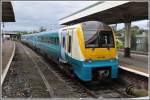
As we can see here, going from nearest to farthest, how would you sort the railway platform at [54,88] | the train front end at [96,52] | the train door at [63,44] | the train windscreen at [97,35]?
the railway platform at [54,88] < the train front end at [96,52] < the train windscreen at [97,35] < the train door at [63,44]

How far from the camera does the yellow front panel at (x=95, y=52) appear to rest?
15273 mm

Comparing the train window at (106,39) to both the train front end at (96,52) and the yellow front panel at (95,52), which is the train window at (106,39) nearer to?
the train front end at (96,52)

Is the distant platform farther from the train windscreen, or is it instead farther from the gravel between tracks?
the gravel between tracks

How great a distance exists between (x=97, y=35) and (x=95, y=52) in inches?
35.6

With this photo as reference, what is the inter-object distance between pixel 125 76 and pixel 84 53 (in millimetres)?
2468

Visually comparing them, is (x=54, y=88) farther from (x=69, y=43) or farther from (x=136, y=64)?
(x=136, y=64)

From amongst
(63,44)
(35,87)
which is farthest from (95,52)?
(63,44)

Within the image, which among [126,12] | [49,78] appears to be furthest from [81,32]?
[126,12]

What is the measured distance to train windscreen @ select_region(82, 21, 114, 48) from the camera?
51.2 feet

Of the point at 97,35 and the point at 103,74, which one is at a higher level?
the point at 97,35

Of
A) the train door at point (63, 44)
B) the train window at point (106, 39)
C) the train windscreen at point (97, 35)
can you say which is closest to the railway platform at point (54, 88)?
the train door at point (63, 44)

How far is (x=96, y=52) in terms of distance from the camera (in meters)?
15.4

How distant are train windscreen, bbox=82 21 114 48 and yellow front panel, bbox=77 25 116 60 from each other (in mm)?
161

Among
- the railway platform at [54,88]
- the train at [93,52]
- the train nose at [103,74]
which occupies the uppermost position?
the train at [93,52]
